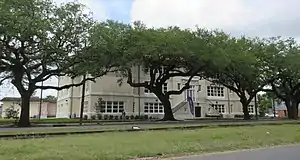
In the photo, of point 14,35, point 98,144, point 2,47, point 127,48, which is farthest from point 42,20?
point 98,144

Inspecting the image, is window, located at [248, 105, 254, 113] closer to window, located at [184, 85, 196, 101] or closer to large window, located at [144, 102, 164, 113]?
window, located at [184, 85, 196, 101]

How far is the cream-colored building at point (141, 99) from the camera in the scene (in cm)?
5438

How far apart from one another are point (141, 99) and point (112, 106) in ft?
16.9

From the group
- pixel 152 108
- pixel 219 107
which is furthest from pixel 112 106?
pixel 219 107

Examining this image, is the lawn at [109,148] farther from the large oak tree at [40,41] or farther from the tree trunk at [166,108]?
the tree trunk at [166,108]

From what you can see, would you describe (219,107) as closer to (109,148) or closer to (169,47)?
(169,47)

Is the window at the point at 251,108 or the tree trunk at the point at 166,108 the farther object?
the window at the point at 251,108

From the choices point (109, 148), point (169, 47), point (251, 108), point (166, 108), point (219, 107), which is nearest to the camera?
point (109, 148)

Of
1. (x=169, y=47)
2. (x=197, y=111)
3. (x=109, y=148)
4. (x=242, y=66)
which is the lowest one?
(x=109, y=148)

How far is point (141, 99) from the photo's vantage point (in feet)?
190

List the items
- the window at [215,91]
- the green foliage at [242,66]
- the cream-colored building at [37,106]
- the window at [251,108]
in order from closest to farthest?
the green foliage at [242,66] < the window at [215,91] < the window at [251,108] < the cream-colored building at [37,106]

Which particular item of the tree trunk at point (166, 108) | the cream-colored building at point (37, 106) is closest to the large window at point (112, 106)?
the tree trunk at point (166, 108)

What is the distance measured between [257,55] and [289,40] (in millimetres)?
6692

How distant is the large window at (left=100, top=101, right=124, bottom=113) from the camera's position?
5384 cm
